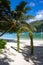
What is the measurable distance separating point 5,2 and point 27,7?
4.64 meters

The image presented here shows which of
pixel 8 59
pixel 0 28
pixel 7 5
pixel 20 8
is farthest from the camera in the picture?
pixel 20 8

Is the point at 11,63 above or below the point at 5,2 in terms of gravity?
below

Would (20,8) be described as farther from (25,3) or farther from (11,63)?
(11,63)

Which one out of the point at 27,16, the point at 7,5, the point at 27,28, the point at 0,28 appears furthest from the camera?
the point at 27,16

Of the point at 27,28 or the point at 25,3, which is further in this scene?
the point at 25,3

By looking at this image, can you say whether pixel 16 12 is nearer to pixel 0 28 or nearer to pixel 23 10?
pixel 23 10

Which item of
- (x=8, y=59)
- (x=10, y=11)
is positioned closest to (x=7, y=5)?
(x=10, y=11)

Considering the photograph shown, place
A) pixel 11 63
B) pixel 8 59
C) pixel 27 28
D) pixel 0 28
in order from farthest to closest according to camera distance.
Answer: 1. pixel 0 28
2. pixel 27 28
3. pixel 8 59
4. pixel 11 63

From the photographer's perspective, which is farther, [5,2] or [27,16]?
[27,16]

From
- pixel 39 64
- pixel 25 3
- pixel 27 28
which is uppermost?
pixel 25 3

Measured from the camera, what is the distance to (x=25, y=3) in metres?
20.6

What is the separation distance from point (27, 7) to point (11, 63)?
13.0 m

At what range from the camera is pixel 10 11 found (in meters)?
20.6

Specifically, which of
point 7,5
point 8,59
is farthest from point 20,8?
point 8,59
